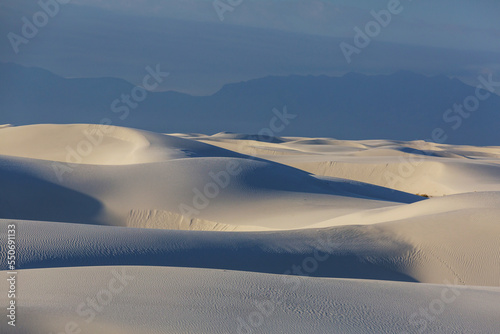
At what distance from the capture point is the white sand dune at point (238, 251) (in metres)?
4.45

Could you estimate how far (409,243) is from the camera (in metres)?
8.76

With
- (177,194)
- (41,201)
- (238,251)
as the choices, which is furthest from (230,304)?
(177,194)

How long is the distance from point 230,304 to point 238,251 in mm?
3223

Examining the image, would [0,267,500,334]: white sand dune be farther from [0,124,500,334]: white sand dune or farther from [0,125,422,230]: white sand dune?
[0,125,422,230]: white sand dune

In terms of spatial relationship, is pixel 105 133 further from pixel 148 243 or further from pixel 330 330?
pixel 330 330

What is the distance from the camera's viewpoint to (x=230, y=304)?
15.2 feet

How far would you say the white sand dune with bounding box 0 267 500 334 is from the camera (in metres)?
4.17

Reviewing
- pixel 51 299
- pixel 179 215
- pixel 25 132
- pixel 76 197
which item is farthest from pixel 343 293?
pixel 25 132

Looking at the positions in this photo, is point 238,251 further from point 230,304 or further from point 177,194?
point 177,194

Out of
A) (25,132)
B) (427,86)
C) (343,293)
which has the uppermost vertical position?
(427,86)

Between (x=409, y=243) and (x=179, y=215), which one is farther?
(x=179, y=215)

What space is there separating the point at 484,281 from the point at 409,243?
1.24 meters

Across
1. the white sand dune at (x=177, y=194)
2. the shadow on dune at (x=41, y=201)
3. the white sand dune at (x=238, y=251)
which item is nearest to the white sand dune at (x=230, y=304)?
the white sand dune at (x=238, y=251)

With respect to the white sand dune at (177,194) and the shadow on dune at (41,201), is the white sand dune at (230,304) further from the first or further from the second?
the shadow on dune at (41,201)
